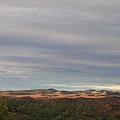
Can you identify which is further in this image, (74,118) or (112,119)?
(112,119)

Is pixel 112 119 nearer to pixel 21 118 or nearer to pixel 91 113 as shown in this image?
pixel 91 113

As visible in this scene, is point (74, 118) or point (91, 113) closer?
point (74, 118)

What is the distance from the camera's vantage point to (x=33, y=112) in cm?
8206

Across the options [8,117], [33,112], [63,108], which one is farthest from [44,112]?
[8,117]

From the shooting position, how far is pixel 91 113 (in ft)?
282

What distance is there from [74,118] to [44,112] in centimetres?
1122

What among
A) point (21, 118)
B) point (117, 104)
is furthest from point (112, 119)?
point (117, 104)

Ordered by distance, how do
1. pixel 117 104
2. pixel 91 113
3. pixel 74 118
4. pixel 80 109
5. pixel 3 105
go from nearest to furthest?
pixel 3 105, pixel 74 118, pixel 91 113, pixel 80 109, pixel 117 104

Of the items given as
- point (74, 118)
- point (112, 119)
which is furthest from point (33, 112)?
point (112, 119)

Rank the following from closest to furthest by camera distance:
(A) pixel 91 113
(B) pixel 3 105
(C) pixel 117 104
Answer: (B) pixel 3 105, (A) pixel 91 113, (C) pixel 117 104

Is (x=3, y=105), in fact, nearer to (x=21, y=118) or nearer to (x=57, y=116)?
(x=21, y=118)

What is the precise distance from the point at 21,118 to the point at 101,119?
58.3ft

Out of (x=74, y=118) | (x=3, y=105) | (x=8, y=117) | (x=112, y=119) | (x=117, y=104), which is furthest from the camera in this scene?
(x=117, y=104)

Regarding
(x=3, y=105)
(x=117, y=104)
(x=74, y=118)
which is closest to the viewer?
(x=3, y=105)
